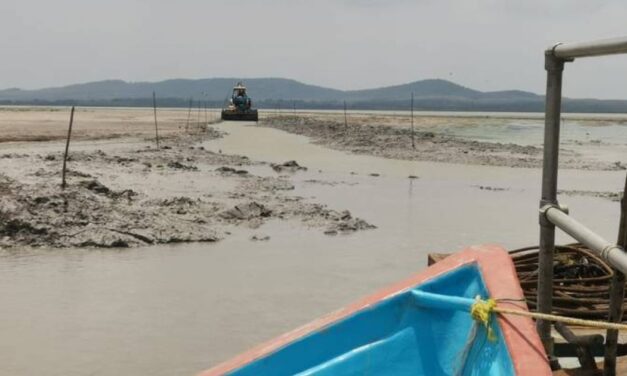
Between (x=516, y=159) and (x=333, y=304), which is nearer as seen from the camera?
(x=333, y=304)

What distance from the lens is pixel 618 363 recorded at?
259 cm

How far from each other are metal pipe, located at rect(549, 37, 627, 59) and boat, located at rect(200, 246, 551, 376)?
0.85m

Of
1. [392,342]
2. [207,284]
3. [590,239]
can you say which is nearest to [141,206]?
[207,284]

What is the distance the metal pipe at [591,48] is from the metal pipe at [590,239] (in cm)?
52

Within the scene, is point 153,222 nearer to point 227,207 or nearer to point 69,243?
point 69,243

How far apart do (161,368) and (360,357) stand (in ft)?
7.53

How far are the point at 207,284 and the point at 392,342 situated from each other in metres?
4.18

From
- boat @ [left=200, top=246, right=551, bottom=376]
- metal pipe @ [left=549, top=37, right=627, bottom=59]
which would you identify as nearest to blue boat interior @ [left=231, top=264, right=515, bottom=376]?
boat @ [left=200, top=246, right=551, bottom=376]

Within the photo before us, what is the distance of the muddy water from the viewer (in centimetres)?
496

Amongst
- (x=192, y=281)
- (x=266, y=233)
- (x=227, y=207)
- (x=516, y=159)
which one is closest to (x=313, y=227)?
(x=266, y=233)

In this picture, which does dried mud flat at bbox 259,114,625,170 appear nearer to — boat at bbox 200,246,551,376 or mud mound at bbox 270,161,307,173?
mud mound at bbox 270,161,307,173

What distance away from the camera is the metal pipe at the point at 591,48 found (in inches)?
71.4

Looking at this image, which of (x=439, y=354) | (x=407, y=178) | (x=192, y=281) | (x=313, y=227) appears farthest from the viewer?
(x=407, y=178)

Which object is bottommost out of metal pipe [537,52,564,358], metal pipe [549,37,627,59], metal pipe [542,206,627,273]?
metal pipe [542,206,627,273]
